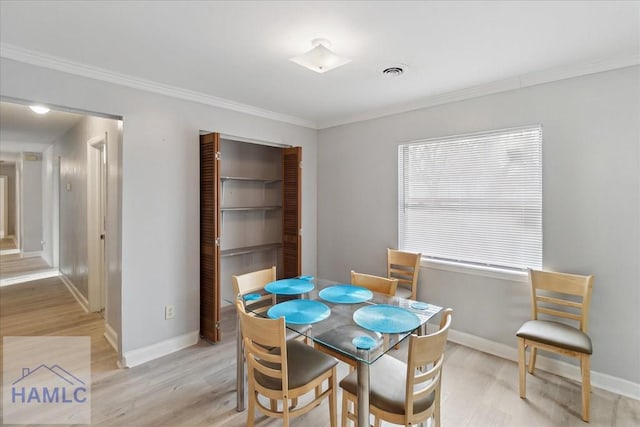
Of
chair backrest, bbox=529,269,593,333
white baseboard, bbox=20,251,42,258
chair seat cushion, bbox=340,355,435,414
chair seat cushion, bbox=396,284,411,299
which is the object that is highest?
chair backrest, bbox=529,269,593,333

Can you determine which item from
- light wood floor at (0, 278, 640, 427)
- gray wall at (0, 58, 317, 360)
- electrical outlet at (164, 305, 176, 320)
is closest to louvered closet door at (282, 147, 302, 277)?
gray wall at (0, 58, 317, 360)

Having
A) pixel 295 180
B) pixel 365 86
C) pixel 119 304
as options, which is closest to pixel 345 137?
pixel 295 180

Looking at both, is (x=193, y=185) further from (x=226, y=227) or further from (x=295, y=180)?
(x=295, y=180)

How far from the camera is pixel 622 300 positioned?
7.45 ft

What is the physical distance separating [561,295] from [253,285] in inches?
97.1

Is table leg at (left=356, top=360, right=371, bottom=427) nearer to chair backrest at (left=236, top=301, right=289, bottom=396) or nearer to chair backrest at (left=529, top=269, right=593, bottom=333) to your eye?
chair backrest at (left=236, top=301, right=289, bottom=396)

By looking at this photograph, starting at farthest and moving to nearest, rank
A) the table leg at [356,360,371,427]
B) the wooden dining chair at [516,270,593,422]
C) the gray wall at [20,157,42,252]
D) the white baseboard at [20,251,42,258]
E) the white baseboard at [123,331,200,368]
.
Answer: the white baseboard at [20,251,42,258], the gray wall at [20,157,42,252], the white baseboard at [123,331,200,368], the wooden dining chair at [516,270,593,422], the table leg at [356,360,371,427]

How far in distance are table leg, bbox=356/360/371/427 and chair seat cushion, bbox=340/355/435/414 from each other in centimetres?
9

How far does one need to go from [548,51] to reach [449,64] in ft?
2.09

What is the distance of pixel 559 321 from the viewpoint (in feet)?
8.27

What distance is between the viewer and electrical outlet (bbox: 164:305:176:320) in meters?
2.90

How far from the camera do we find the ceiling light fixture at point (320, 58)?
1.94m

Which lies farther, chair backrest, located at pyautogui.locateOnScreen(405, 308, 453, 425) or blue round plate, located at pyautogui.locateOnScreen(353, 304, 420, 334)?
blue round plate, located at pyautogui.locateOnScreen(353, 304, 420, 334)

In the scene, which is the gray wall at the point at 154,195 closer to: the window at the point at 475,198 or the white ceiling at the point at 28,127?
the white ceiling at the point at 28,127
